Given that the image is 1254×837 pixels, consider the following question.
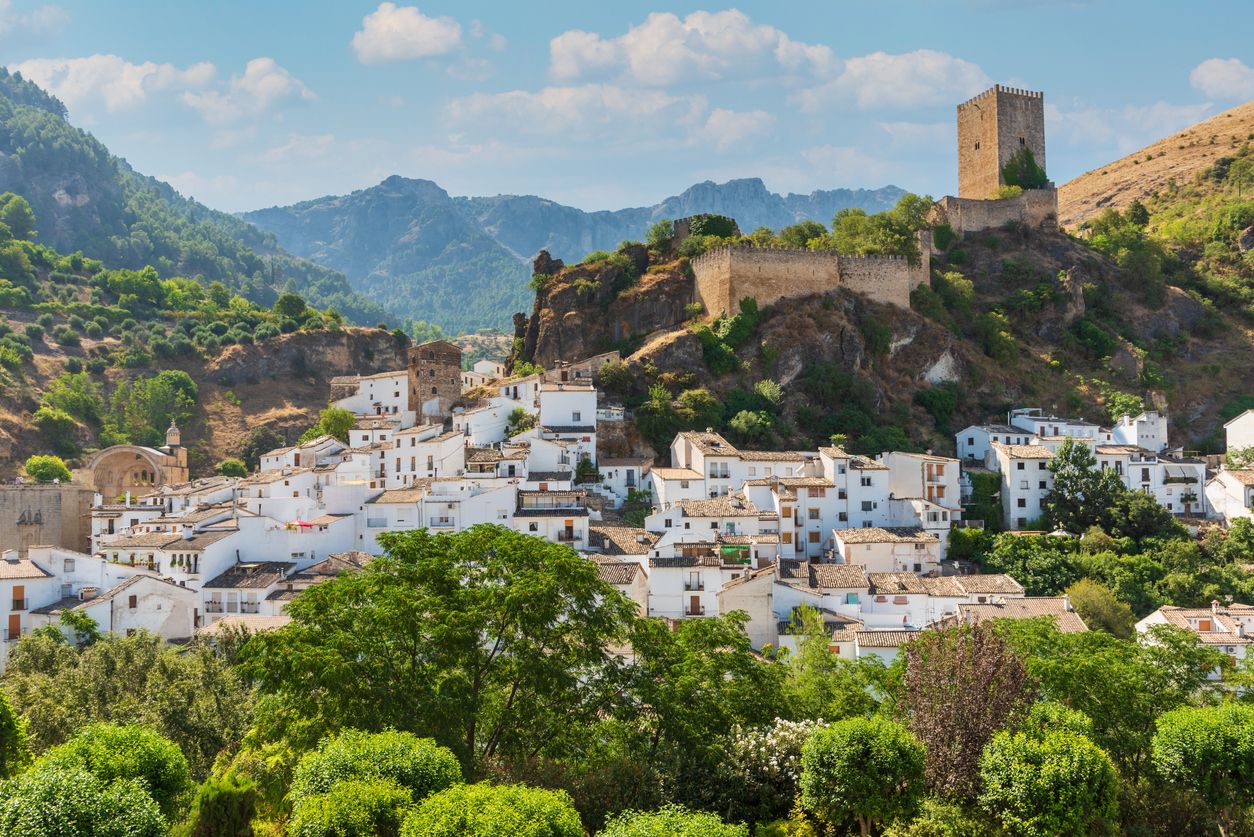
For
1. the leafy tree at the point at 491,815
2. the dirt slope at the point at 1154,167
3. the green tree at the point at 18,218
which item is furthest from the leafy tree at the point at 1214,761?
the green tree at the point at 18,218

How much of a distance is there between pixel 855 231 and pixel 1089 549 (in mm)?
26701

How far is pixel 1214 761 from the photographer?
2264 centimetres

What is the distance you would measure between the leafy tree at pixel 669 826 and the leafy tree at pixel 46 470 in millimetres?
50032

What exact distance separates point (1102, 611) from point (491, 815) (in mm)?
29548

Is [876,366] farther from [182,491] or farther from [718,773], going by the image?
[718,773]

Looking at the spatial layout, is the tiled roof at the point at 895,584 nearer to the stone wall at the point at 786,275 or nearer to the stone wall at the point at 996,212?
the stone wall at the point at 786,275

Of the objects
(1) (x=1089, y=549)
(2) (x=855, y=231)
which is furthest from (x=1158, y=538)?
(2) (x=855, y=231)

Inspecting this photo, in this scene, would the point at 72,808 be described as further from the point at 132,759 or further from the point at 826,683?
the point at 826,683

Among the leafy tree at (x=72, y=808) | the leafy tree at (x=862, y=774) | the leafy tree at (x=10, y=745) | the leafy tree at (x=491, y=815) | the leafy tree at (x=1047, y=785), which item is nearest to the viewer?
the leafy tree at (x=491, y=815)

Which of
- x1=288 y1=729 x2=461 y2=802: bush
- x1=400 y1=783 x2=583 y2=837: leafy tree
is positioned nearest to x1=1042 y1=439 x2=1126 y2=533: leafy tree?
x1=400 y1=783 x2=583 y2=837: leafy tree

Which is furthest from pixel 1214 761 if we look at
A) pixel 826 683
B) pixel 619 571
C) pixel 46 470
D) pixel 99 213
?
pixel 99 213

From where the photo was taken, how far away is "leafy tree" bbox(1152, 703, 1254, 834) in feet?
74.2

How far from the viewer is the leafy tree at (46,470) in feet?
196

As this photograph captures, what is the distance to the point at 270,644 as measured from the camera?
865 inches
